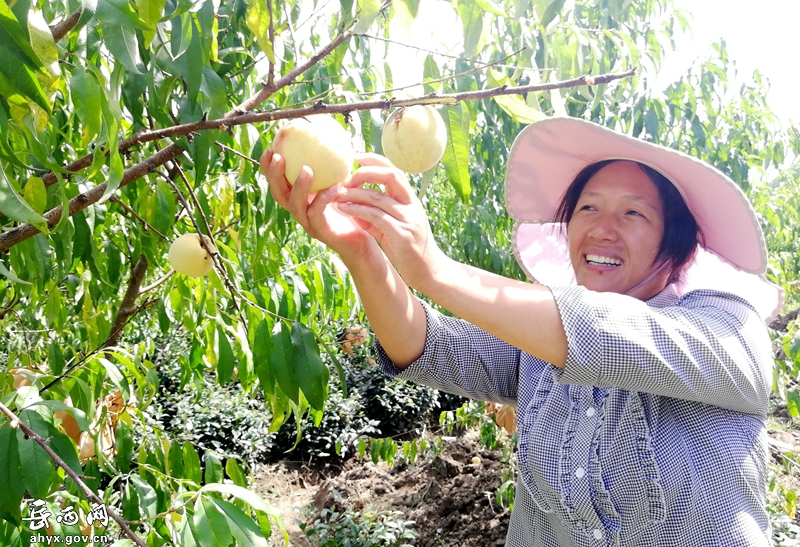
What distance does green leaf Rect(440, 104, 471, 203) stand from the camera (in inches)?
39.6

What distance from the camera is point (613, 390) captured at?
136 cm

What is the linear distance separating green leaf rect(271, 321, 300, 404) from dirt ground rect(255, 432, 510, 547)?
3.26 meters

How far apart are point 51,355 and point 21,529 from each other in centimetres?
105

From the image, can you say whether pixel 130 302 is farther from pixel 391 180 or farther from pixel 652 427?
pixel 652 427

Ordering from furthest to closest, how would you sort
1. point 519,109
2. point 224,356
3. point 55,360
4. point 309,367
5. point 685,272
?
1. point 55,360
2. point 685,272
3. point 224,356
4. point 309,367
5. point 519,109

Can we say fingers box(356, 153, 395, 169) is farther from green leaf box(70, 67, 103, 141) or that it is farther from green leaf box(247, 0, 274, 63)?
green leaf box(70, 67, 103, 141)

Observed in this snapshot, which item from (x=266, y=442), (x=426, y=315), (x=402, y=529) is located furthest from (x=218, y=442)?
(x=426, y=315)

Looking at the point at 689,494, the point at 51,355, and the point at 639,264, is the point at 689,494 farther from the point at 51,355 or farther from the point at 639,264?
the point at 51,355

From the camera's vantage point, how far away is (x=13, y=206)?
26.2 inches

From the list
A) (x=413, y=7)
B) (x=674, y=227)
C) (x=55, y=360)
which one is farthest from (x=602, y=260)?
(x=55, y=360)

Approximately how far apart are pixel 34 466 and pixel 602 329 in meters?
0.97

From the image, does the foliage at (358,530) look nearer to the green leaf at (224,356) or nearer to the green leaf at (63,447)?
the green leaf at (224,356)

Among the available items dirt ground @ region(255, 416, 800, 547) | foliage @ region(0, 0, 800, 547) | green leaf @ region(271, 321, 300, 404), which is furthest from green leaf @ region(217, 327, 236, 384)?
dirt ground @ region(255, 416, 800, 547)

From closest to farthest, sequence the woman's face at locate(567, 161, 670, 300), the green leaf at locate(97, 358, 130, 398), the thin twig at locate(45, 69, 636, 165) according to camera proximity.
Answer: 1. the thin twig at locate(45, 69, 636, 165)
2. the green leaf at locate(97, 358, 130, 398)
3. the woman's face at locate(567, 161, 670, 300)
